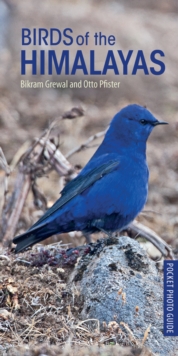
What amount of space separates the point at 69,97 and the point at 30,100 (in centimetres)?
55

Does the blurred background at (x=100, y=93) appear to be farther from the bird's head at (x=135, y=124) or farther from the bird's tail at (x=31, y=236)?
the bird's tail at (x=31, y=236)

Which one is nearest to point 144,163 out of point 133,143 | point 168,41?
point 133,143

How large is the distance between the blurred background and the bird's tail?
7.17ft

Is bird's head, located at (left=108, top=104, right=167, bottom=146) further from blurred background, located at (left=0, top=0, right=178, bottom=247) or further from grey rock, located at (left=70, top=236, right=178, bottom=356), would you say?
blurred background, located at (left=0, top=0, right=178, bottom=247)

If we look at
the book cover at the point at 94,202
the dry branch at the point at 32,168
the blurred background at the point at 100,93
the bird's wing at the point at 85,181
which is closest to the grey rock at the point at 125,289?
the book cover at the point at 94,202

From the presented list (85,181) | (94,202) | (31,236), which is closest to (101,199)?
(94,202)

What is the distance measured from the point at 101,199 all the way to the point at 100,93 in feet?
17.6

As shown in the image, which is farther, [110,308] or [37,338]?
[110,308]

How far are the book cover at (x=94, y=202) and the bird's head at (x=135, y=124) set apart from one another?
0.31 metres

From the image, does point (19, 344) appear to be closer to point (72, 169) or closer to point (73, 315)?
point (73, 315)

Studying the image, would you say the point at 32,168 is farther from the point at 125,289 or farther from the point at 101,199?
the point at 125,289

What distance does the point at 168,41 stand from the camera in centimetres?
1034

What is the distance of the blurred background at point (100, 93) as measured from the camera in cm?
748

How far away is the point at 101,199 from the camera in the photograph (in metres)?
4.43
